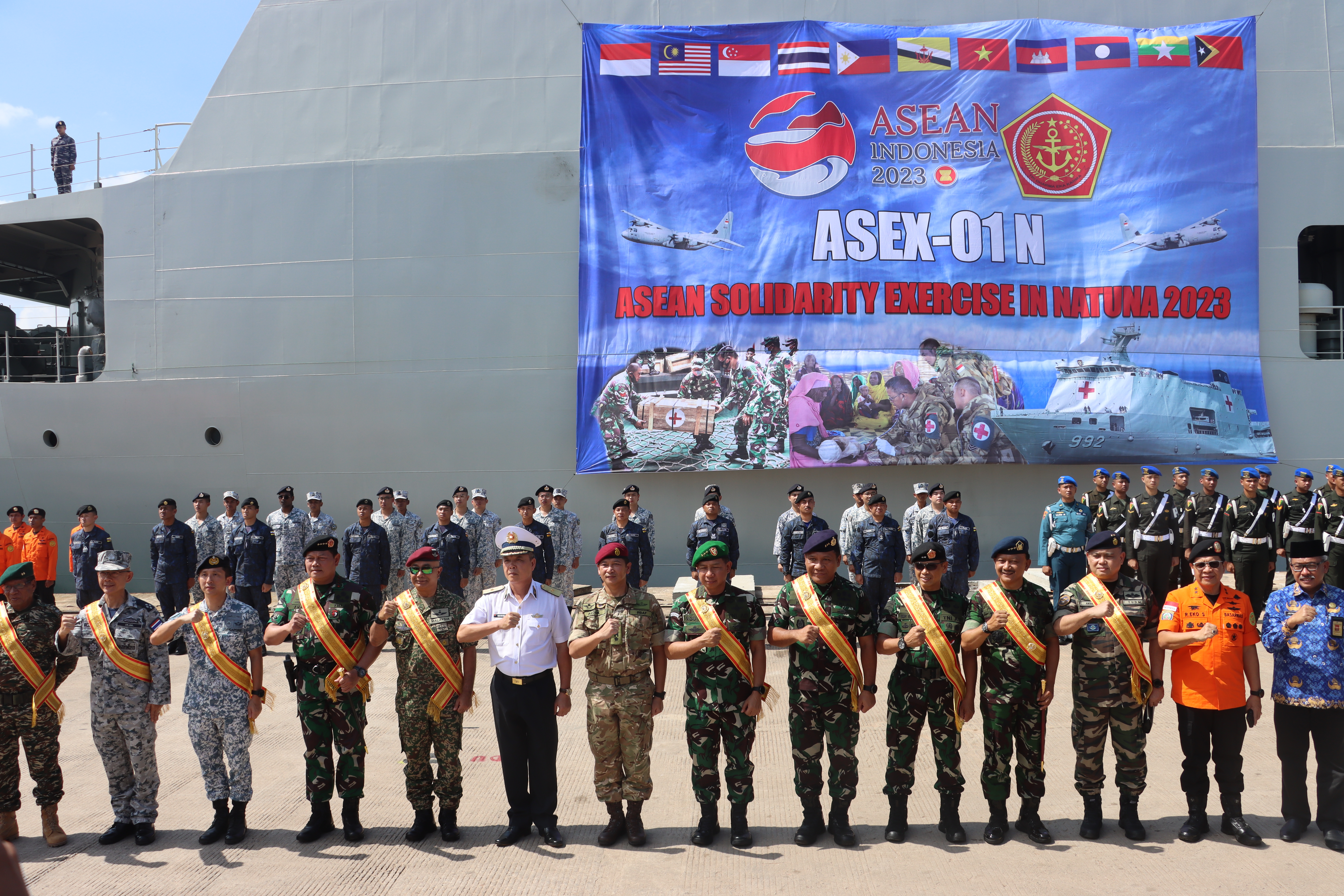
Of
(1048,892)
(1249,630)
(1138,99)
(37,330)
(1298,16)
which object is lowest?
(1048,892)

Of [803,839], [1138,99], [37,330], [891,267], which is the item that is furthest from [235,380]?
[1138,99]

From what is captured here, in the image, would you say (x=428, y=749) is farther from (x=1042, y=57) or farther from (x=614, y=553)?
(x=1042, y=57)

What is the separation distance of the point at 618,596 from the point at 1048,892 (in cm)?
226

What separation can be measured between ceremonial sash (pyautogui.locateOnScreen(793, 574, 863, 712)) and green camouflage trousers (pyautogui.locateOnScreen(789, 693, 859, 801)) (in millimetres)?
71

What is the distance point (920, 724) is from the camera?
13.4 feet

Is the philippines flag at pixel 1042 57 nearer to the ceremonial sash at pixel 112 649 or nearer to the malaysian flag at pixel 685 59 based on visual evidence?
the malaysian flag at pixel 685 59

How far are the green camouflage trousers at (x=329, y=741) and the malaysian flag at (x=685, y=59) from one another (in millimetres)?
9222

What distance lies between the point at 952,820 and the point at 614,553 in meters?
2.08

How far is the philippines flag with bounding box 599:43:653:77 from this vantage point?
10969 millimetres

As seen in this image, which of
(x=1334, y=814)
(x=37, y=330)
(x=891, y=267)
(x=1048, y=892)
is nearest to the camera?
(x=1048, y=892)

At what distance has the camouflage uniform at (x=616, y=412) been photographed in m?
10.7

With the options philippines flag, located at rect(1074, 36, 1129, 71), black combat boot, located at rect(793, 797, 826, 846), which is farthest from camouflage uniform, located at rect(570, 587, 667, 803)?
philippines flag, located at rect(1074, 36, 1129, 71)

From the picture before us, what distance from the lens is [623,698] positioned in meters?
4.04

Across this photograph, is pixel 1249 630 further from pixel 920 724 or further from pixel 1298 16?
pixel 1298 16
